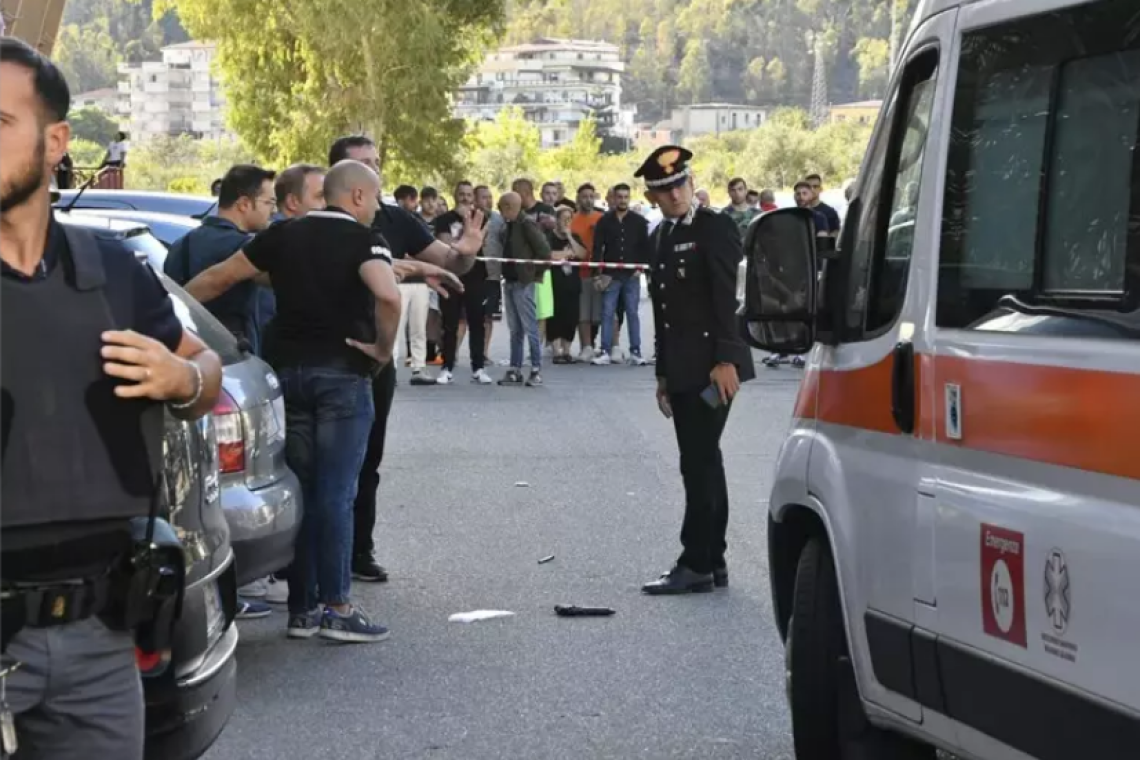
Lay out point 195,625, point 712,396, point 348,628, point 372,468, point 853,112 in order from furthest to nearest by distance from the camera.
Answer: point 853,112 < point 372,468 < point 712,396 < point 348,628 < point 195,625

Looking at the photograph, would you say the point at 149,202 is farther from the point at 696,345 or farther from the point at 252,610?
the point at 696,345

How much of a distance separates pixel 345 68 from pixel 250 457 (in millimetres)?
32397

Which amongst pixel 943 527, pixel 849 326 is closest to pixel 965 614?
pixel 943 527

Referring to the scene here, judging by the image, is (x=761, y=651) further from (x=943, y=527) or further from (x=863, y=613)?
(x=943, y=527)

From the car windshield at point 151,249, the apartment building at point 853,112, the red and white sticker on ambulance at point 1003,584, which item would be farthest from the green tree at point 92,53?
the red and white sticker on ambulance at point 1003,584

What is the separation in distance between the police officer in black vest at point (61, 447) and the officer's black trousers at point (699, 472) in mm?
5257

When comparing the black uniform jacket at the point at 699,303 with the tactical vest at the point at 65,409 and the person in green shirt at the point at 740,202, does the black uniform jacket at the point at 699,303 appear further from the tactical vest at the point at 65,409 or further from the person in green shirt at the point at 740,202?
the person in green shirt at the point at 740,202

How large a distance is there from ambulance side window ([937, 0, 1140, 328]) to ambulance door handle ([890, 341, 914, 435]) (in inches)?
7.2

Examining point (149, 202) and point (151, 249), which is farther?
point (149, 202)

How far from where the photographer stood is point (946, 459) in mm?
4242

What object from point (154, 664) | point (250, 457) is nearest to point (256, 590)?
point (250, 457)

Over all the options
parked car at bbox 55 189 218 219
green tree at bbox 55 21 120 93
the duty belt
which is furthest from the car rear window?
green tree at bbox 55 21 120 93

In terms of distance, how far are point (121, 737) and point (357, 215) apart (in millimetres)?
4438

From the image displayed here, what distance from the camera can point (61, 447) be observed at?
3219 millimetres
